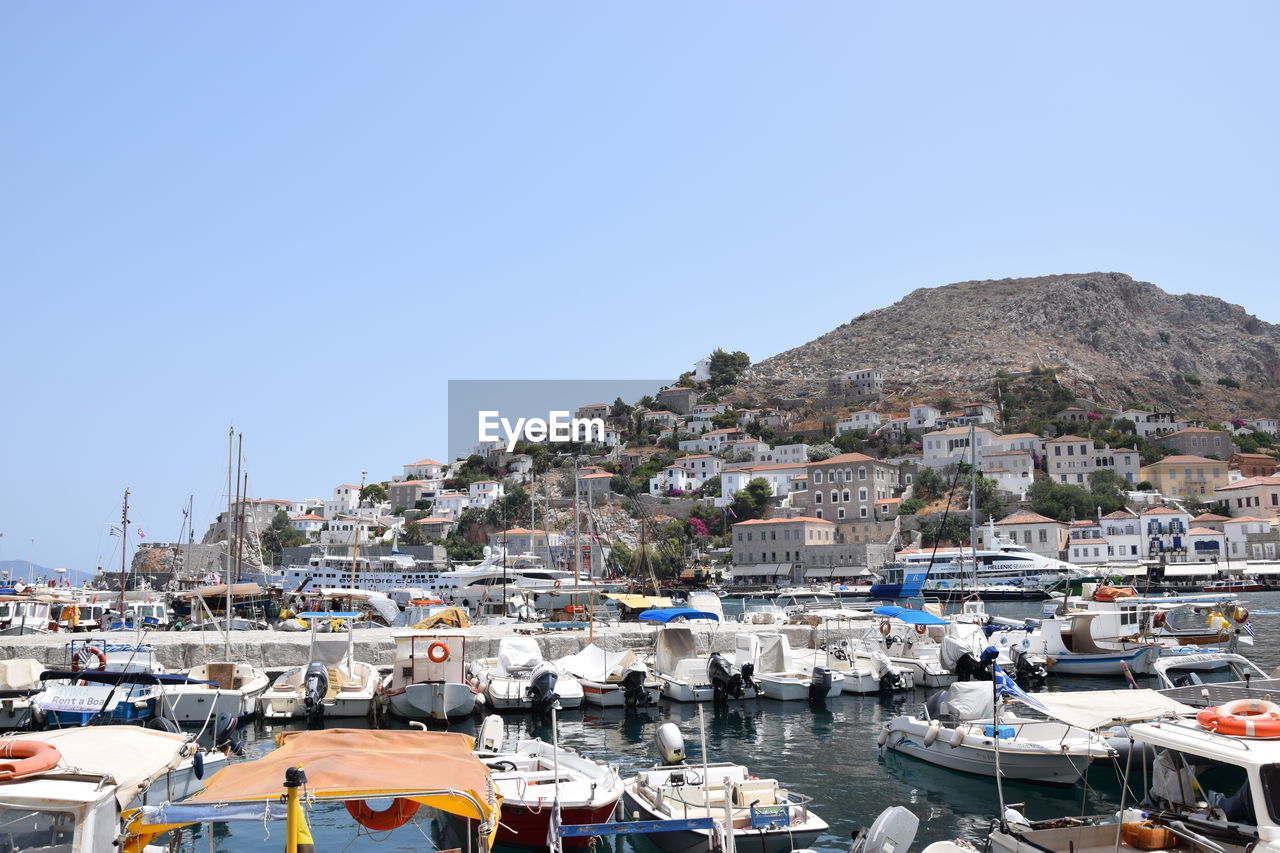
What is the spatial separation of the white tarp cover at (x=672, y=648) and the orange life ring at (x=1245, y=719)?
18.1 m

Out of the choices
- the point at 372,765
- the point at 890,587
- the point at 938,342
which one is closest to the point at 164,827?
the point at 372,765

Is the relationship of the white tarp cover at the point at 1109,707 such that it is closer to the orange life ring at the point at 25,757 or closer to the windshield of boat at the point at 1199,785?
the windshield of boat at the point at 1199,785

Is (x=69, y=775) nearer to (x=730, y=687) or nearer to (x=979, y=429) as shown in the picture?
(x=730, y=687)

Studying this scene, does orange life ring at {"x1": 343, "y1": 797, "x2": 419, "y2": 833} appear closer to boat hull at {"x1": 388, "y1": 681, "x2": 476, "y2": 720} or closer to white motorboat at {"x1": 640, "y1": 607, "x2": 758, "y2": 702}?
boat hull at {"x1": 388, "y1": 681, "x2": 476, "y2": 720}

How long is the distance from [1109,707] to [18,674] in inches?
852

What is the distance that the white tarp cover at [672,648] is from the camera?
25.9m

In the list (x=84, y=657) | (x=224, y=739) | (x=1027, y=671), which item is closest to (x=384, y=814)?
(x=224, y=739)

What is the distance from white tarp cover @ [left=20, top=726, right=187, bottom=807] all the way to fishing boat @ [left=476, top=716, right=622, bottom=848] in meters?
3.91

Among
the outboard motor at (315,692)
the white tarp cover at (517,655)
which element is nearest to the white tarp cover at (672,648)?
the white tarp cover at (517,655)

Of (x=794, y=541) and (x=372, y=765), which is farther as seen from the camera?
(x=794, y=541)

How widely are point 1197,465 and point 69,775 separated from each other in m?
123

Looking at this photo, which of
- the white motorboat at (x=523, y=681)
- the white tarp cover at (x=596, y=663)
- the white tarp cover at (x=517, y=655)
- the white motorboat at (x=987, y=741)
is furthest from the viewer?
the white tarp cover at (x=517, y=655)

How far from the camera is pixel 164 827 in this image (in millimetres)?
7355

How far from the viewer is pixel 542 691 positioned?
893 inches
